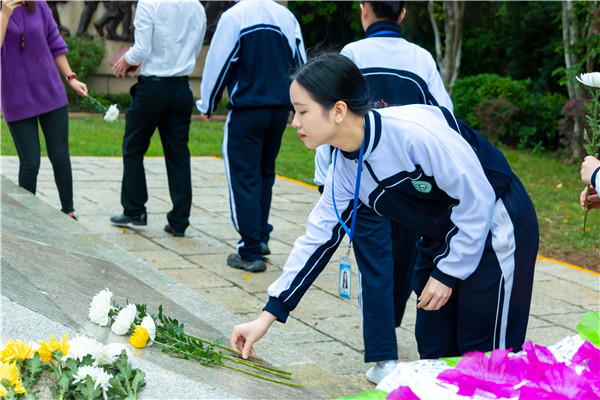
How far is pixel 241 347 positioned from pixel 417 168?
864 millimetres

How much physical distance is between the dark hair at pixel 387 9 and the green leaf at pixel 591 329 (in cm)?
209

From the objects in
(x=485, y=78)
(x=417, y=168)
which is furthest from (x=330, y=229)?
(x=485, y=78)

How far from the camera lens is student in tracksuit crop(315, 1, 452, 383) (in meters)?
3.38

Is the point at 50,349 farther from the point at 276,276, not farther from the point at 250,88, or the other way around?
the point at 250,88

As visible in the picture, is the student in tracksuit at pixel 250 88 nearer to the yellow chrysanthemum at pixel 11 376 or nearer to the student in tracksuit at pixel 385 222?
the student in tracksuit at pixel 385 222

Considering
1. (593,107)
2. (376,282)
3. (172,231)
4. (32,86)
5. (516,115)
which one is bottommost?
(516,115)

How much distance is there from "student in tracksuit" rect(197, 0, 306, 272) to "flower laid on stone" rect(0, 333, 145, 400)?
3.14 m

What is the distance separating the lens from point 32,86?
5438 mm

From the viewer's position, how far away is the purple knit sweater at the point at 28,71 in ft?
17.6

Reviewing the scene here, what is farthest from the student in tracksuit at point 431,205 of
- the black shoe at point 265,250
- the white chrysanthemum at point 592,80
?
the black shoe at point 265,250

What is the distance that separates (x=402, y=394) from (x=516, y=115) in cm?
1457

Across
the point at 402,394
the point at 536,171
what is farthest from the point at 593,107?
the point at 536,171

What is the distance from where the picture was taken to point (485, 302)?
2430 mm

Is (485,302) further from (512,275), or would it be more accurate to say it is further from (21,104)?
(21,104)
